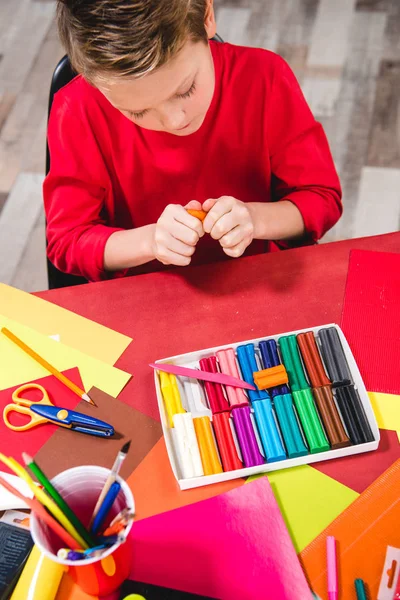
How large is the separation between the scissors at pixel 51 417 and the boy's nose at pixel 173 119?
337 millimetres

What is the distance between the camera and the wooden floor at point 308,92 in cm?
173

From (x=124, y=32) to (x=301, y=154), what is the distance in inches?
14.5

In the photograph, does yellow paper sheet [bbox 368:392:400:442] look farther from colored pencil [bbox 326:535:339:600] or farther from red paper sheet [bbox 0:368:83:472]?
red paper sheet [bbox 0:368:83:472]

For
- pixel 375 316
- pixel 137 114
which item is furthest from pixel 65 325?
pixel 375 316

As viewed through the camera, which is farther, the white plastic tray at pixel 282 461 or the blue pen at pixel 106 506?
the white plastic tray at pixel 282 461

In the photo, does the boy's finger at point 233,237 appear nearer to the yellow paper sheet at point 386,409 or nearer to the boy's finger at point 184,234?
the boy's finger at point 184,234

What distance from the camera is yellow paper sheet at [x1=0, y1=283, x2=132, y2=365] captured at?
2.61 ft

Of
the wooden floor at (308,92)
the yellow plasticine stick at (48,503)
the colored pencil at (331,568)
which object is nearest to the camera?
the yellow plasticine stick at (48,503)

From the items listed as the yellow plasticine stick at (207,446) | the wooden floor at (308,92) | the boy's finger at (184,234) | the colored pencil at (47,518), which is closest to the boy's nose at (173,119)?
the boy's finger at (184,234)

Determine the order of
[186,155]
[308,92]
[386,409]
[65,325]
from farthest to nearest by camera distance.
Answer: [308,92], [186,155], [65,325], [386,409]

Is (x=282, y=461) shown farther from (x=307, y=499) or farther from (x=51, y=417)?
(x=51, y=417)

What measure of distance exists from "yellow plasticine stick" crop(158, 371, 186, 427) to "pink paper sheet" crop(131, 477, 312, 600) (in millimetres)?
100

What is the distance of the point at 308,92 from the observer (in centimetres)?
192

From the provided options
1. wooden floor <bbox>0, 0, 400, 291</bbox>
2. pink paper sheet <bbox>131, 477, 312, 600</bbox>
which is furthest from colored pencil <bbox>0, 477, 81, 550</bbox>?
wooden floor <bbox>0, 0, 400, 291</bbox>
